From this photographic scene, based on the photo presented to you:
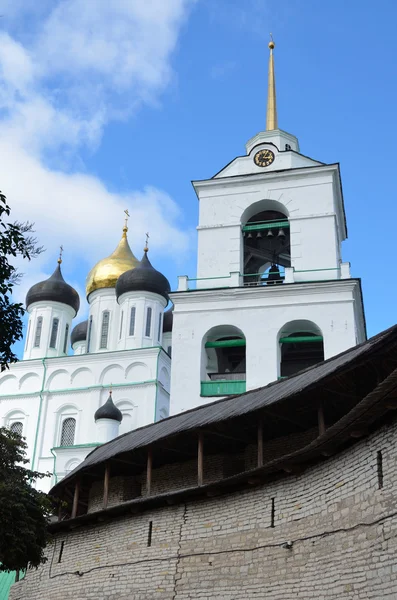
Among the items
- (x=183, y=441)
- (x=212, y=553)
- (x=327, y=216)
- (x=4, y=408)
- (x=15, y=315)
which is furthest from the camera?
(x=4, y=408)

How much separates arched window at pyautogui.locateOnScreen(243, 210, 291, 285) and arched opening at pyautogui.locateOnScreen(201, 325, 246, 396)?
1.68m

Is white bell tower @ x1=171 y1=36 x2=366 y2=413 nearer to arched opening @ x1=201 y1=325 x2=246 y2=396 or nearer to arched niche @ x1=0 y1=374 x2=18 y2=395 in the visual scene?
arched opening @ x1=201 y1=325 x2=246 y2=396

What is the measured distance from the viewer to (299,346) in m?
22.2

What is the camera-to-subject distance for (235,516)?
11.9 metres

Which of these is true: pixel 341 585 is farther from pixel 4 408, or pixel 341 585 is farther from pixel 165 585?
pixel 4 408

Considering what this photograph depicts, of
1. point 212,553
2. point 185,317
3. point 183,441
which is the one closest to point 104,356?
point 185,317

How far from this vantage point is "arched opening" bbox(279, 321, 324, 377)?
69.7ft

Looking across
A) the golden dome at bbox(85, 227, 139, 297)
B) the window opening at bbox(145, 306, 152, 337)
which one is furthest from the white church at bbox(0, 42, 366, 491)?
the golden dome at bbox(85, 227, 139, 297)

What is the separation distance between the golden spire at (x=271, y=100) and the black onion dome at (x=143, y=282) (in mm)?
11026

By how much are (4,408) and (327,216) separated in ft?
62.1

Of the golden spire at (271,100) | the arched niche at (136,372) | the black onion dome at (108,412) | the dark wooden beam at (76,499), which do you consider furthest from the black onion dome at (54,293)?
the dark wooden beam at (76,499)

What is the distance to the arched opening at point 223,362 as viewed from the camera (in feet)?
67.7

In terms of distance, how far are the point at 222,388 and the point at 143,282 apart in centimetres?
1657

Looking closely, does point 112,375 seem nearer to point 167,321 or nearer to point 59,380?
point 59,380
